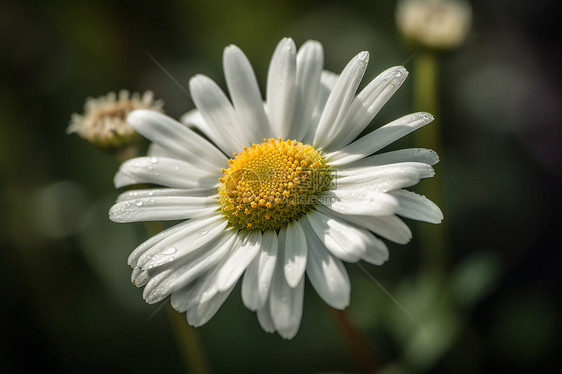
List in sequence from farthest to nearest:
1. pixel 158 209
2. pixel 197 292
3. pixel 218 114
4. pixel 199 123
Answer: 1. pixel 199 123
2. pixel 218 114
3. pixel 158 209
4. pixel 197 292

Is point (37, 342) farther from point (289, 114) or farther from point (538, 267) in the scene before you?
point (538, 267)

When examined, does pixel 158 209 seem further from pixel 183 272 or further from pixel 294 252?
pixel 294 252

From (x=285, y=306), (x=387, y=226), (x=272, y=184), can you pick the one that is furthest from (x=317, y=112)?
(x=285, y=306)

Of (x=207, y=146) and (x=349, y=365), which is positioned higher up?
(x=207, y=146)

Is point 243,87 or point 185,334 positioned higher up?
point 243,87

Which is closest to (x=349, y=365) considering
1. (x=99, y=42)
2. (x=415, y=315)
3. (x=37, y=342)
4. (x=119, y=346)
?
(x=415, y=315)

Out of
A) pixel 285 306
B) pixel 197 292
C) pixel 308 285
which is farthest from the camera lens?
pixel 308 285
